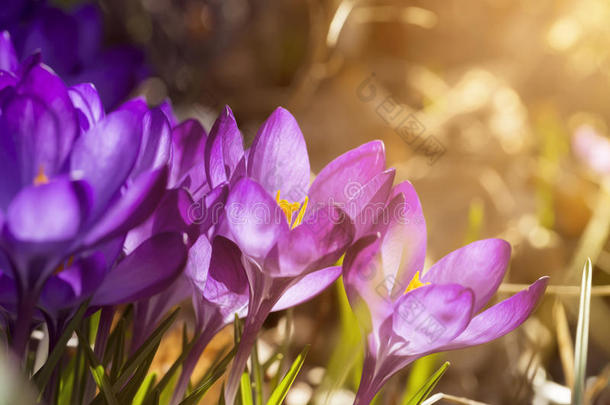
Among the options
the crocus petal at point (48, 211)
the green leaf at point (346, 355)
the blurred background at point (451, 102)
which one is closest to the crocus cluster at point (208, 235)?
the crocus petal at point (48, 211)

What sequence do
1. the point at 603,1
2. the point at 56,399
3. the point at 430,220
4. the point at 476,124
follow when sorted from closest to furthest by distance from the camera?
the point at 56,399, the point at 430,220, the point at 476,124, the point at 603,1

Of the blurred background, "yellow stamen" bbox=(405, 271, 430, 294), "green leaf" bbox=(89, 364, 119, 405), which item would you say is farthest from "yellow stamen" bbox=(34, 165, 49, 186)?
the blurred background

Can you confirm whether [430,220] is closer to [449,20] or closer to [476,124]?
[476,124]

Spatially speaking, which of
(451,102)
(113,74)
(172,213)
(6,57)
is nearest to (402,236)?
(172,213)

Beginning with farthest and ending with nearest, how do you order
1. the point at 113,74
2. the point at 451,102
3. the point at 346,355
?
the point at 451,102 < the point at 113,74 < the point at 346,355

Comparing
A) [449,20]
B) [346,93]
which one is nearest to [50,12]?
[346,93]

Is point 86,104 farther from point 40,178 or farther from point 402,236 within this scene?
point 402,236
